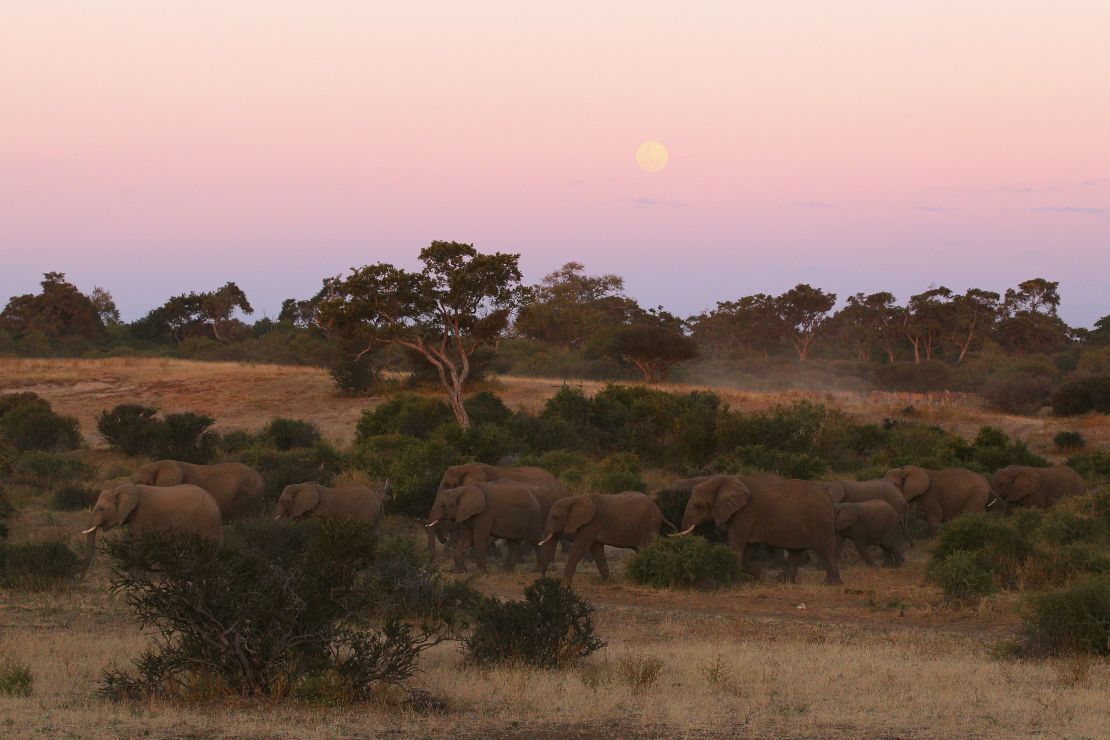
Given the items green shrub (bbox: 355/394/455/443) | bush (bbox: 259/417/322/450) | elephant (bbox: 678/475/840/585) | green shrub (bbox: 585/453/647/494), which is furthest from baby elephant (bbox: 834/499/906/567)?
bush (bbox: 259/417/322/450)

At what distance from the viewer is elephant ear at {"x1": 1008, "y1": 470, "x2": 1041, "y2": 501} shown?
26438 mm

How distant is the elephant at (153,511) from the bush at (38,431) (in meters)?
19.4

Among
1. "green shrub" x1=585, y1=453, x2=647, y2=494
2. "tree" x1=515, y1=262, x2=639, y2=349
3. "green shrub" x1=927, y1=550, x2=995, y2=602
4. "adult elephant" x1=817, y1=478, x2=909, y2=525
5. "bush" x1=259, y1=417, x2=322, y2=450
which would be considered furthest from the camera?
"tree" x1=515, y1=262, x2=639, y2=349

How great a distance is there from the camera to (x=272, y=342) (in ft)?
276

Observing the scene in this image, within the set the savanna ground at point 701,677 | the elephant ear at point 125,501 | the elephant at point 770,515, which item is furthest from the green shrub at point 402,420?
the elephant at point 770,515

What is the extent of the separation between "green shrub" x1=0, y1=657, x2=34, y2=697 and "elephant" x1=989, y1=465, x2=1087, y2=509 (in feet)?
65.4

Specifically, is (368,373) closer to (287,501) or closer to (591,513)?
(287,501)

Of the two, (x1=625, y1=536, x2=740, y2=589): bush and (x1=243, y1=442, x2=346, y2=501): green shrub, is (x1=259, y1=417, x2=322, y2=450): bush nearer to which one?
(x1=243, y1=442, x2=346, y2=501): green shrub

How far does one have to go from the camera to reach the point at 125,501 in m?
Result: 18.6

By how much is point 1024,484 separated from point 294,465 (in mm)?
14973

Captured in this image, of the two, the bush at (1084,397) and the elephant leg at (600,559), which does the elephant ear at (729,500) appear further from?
the bush at (1084,397)

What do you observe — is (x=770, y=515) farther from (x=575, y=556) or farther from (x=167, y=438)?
(x=167, y=438)

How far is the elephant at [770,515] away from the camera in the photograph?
1869 cm

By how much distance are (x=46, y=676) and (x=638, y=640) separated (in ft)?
19.6
